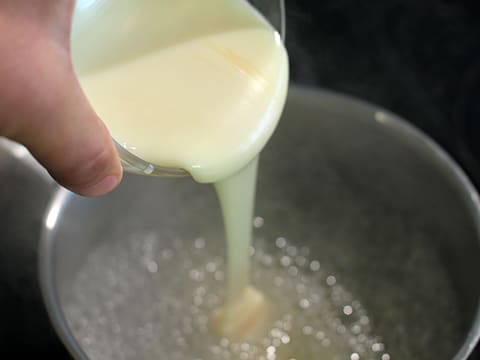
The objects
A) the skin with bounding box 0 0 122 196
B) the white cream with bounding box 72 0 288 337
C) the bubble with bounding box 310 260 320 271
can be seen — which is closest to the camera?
the skin with bounding box 0 0 122 196

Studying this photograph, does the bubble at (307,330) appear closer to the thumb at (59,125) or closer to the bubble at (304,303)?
the bubble at (304,303)

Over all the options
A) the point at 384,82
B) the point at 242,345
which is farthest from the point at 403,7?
the point at 242,345

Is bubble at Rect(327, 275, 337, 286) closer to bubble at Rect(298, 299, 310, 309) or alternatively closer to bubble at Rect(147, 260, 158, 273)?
bubble at Rect(298, 299, 310, 309)

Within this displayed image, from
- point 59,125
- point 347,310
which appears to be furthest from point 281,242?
point 59,125

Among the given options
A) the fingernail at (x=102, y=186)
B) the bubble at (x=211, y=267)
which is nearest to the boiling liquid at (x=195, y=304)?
the bubble at (x=211, y=267)

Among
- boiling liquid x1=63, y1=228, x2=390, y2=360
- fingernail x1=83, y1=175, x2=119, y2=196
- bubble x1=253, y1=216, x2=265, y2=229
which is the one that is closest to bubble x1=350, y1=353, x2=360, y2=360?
boiling liquid x1=63, y1=228, x2=390, y2=360

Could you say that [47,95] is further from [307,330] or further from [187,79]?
[307,330]
